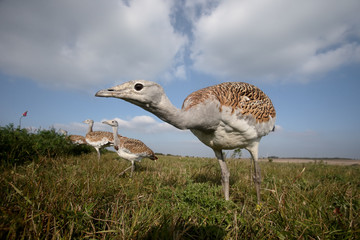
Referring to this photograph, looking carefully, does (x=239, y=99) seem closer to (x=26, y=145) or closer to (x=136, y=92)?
(x=136, y=92)

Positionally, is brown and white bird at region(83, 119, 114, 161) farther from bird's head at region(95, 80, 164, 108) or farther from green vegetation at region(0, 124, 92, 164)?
bird's head at region(95, 80, 164, 108)

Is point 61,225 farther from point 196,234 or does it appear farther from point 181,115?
point 181,115

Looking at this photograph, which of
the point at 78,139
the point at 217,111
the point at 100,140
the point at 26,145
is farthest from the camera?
the point at 78,139

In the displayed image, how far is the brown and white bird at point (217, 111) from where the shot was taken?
7.86 ft

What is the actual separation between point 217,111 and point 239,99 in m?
0.63

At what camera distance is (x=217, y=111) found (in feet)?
9.67

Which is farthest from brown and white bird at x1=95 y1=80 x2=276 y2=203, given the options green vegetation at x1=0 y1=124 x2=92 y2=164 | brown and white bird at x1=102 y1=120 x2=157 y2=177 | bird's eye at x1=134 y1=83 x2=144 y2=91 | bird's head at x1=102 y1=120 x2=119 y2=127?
bird's head at x1=102 y1=120 x2=119 y2=127

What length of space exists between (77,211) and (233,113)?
242 cm

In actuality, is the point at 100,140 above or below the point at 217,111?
above

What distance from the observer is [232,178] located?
5.30 metres

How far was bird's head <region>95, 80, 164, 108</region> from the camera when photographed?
234 centimetres

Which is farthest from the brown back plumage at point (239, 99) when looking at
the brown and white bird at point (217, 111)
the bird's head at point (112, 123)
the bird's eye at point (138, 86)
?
the bird's head at point (112, 123)

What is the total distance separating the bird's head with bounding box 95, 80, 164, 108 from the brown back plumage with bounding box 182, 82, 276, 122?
0.57 meters

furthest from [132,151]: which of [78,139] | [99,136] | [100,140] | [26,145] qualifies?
[78,139]
